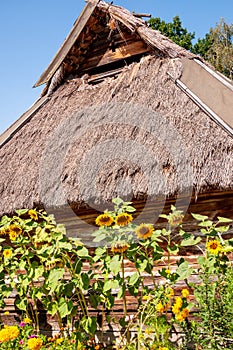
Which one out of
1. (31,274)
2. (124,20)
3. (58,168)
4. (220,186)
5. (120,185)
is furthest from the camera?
(124,20)

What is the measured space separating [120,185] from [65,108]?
2002mm

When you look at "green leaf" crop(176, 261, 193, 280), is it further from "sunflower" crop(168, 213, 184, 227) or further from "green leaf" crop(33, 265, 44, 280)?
"green leaf" crop(33, 265, 44, 280)

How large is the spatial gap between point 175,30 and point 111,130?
1339cm

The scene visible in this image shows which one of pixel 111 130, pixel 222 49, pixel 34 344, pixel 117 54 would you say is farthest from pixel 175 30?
pixel 34 344

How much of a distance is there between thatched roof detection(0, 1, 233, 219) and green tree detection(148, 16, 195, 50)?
11.1 m

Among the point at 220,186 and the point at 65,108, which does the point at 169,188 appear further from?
→ the point at 65,108

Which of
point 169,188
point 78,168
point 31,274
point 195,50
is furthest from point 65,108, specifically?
point 195,50

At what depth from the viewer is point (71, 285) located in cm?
252

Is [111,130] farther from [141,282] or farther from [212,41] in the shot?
[212,41]

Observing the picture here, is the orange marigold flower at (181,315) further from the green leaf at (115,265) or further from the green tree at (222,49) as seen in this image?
the green tree at (222,49)

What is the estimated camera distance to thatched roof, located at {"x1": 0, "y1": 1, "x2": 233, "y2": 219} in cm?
334

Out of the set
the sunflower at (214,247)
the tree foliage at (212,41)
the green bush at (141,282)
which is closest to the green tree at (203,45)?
the tree foliage at (212,41)

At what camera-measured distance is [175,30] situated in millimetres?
16281

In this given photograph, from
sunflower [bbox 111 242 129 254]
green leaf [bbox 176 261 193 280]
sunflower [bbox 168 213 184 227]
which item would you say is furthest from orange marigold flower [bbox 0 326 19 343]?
sunflower [bbox 168 213 184 227]
